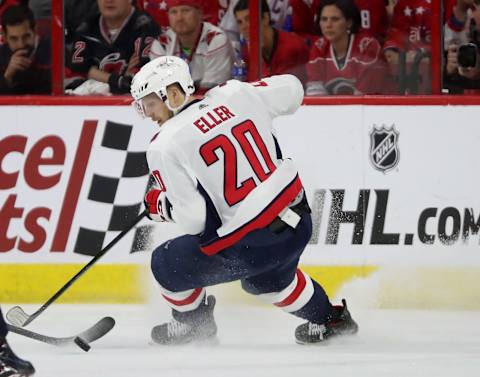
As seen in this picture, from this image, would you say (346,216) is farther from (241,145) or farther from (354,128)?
(241,145)

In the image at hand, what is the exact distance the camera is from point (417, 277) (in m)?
5.32

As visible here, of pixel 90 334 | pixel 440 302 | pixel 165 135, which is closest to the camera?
pixel 165 135

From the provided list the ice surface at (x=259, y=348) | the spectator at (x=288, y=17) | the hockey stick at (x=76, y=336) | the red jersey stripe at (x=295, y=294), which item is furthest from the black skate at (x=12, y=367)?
the spectator at (x=288, y=17)

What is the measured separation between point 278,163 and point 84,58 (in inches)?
63.3

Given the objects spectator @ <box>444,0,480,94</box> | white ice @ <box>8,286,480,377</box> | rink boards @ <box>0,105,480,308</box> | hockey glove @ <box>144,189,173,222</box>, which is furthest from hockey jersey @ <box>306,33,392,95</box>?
hockey glove @ <box>144,189,173,222</box>

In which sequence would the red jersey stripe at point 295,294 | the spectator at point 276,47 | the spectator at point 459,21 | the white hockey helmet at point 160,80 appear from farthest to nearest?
the spectator at point 276,47 → the spectator at point 459,21 → the red jersey stripe at point 295,294 → the white hockey helmet at point 160,80

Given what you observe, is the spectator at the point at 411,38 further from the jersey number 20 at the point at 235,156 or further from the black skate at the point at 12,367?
the black skate at the point at 12,367

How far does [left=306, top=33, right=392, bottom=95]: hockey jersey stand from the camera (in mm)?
5484

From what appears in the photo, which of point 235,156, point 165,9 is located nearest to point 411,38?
point 165,9

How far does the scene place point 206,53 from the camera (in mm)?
5574

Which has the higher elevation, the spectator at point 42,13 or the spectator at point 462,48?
the spectator at point 42,13

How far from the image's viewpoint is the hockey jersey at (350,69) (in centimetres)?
548

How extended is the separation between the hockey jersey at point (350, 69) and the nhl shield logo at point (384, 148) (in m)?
0.22

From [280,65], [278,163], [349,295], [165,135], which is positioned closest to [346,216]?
[349,295]
